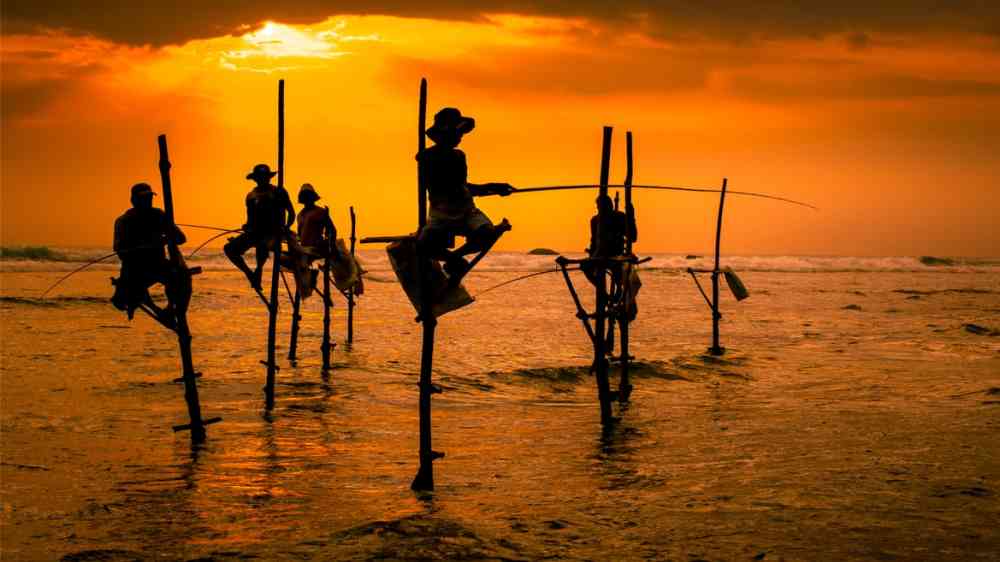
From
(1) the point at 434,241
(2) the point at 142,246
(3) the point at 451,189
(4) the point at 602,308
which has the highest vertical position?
(3) the point at 451,189

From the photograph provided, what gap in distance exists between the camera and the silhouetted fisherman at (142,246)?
37.8ft

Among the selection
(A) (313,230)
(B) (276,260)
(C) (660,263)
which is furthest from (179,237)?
(C) (660,263)

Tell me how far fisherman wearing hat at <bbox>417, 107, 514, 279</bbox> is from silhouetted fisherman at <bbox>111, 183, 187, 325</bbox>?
3.69m

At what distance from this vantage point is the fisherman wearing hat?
8.88 meters

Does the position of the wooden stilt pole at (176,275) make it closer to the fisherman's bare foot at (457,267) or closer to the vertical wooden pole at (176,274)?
the vertical wooden pole at (176,274)

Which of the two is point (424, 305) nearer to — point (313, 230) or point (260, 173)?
point (260, 173)

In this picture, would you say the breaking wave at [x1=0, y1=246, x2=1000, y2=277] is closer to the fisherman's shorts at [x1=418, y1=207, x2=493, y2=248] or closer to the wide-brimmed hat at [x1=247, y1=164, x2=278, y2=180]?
the wide-brimmed hat at [x1=247, y1=164, x2=278, y2=180]

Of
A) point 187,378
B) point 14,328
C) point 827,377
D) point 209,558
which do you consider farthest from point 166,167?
point 14,328

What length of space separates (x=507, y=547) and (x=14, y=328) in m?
23.0

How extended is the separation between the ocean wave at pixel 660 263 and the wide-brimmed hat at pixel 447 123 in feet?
184

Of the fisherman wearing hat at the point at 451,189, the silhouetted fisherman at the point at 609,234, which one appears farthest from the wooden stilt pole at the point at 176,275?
the silhouetted fisherman at the point at 609,234

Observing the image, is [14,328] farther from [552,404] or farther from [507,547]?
[507,547]

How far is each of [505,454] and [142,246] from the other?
4710mm

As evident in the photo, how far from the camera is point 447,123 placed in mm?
8898
